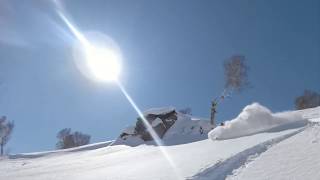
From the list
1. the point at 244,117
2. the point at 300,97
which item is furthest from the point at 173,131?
the point at 300,97

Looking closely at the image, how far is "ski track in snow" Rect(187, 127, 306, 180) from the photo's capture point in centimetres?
940

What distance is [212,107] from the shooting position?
1570 inches

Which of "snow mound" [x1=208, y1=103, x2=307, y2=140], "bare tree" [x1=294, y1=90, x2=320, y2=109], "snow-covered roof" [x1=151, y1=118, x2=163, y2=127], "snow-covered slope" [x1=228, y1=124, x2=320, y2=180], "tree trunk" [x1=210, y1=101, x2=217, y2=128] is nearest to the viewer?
"snow-covered slope" [x1=228, y1=124, x2=320, y2=180]

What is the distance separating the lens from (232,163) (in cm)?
1032

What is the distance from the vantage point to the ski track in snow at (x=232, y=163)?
9.40 meters

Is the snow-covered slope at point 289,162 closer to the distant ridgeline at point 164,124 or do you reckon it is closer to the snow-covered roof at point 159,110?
the distant ridgeline at point 164,124

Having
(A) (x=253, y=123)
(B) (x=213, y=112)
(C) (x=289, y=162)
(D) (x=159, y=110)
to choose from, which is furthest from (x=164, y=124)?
(C) (x=289, y=162)

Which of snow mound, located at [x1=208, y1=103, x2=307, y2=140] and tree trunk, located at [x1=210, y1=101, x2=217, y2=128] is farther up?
tree trunk, located at [x1=210, y1=101, x2=217, y2=128]

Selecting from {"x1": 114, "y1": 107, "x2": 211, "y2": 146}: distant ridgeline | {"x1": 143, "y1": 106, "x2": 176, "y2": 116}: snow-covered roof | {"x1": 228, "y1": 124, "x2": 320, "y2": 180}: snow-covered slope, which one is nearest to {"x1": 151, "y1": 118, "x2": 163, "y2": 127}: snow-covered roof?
{"x1": 114, "y1": 107, "x2": 211, "y2": 146}: distant ridgeline

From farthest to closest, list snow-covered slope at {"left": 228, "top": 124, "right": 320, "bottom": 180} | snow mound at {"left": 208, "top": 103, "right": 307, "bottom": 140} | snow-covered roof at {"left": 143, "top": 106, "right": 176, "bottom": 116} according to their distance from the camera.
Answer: snow-covered roof at {"left": 143, "top": 106, "right": 176, "bottom": 116}, snow mound at {"left": 208, "top": 103, "right": 307, "bottom": 140}, snow-covered slope at {"left": 228, "top": 124, "right": 320, "bottom": 180}

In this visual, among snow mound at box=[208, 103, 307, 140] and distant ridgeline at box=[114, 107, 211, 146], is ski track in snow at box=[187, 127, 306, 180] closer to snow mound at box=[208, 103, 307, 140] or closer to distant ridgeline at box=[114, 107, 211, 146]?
snow mound at box=[208, 103, 307, 140]

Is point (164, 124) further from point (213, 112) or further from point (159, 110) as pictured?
point (213, 112)

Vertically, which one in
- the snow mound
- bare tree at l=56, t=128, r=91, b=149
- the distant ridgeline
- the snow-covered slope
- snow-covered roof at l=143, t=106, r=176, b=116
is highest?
bare tree at l=56, t=128, r=91, b=149

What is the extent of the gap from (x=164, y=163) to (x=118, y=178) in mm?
2144
